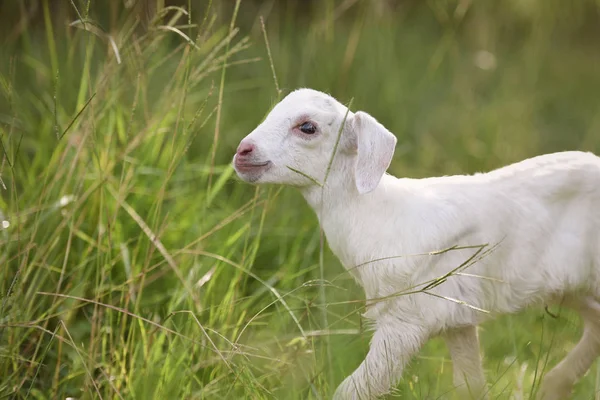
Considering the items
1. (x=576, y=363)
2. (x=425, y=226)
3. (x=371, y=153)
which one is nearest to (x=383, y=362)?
(x=425, y=226)

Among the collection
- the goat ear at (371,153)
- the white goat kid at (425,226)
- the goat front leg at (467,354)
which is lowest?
the goat front leg at (467,354)

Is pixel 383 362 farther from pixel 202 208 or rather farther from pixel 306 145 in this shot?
pixel 202 208

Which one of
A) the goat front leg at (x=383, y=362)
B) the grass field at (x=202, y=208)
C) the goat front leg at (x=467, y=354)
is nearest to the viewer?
the goat front leg at (x=383, y=362)

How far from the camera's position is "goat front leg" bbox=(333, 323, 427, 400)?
8.18 feet

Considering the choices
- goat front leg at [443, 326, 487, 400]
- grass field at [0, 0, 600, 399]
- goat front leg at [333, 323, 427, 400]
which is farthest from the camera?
goat front leg at [443, 326, 487, 400]

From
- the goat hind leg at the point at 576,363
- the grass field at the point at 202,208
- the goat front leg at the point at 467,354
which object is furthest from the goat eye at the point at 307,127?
the goat hind leg at the point at 576,363

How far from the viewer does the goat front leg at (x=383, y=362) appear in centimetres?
249

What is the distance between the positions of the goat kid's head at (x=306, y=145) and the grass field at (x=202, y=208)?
0.24 meters

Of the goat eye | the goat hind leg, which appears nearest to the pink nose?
the goat eye

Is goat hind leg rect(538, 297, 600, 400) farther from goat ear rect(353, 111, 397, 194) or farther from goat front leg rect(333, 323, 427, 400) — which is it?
goat ear rect(353, 111, 397, 194)

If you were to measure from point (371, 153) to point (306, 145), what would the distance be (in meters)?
0.19

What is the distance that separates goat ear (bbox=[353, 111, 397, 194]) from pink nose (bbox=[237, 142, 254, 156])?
30 centimetres

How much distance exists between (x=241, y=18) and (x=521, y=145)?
2.79m

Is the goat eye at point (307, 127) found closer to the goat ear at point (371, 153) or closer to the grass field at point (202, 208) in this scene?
the goat ear at point (371, 153)
